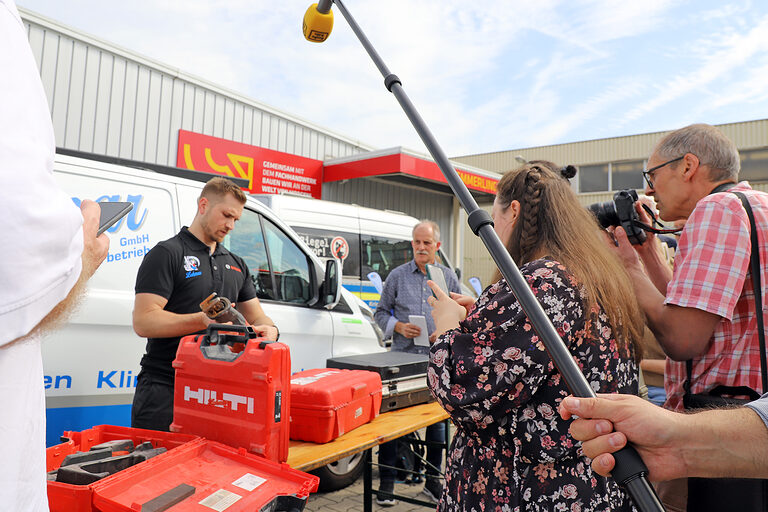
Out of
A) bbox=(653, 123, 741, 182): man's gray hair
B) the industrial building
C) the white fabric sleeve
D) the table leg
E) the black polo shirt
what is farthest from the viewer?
the industrial building

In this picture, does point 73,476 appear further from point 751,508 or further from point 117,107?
point 117,107

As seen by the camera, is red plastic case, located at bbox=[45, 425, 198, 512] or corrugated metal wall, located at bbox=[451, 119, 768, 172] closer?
red plastic case, located at bbox=[45, 425, 198, 512]

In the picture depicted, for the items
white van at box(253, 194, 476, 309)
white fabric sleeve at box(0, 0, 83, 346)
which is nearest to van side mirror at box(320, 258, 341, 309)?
white van at box(253, 194, 476, 309)

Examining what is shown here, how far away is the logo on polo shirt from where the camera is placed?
2.64 meters

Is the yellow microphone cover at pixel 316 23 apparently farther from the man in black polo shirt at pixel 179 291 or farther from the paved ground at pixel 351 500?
the paved ground at pixel 351 500

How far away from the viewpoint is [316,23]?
1544mm

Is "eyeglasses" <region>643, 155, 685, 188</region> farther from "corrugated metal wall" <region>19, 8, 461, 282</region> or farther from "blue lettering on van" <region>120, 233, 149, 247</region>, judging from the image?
"corrugated metal wall" <region>19, 8, 461, 282</region>

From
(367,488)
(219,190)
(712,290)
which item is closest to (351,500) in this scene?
(367,488)

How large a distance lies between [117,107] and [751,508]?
8830mm

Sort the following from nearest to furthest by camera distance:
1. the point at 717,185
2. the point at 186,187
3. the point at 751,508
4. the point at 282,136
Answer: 1. the point at 751,508
2. the point at 717,185
3. the point at 186,187
4. the point at 282,136

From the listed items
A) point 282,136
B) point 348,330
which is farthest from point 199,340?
point 282,136

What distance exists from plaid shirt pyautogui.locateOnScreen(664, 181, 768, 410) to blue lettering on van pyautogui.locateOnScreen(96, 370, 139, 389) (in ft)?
9.38

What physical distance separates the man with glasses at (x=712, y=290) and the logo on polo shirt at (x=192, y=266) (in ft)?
7.01

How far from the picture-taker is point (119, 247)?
3.01 metres
